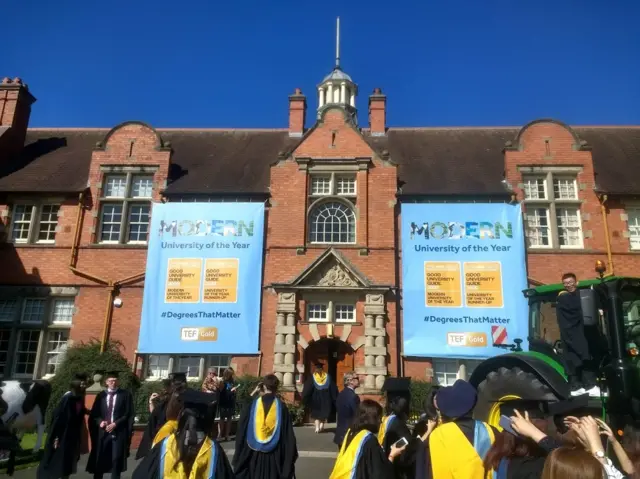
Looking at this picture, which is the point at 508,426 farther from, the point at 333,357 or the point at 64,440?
the point at 333,357

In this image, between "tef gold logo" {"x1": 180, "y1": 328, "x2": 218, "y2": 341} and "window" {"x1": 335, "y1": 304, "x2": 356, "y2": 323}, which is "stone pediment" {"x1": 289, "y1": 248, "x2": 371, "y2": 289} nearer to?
"window" {"x1": 335, "y1": 304, "x2": 356, "y2": 323}

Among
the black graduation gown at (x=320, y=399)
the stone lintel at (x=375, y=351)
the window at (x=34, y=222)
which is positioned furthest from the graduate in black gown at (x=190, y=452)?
the window at (x=34, y=222)

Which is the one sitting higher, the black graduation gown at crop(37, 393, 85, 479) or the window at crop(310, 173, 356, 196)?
the window at crop(310, 173, 356, 196)

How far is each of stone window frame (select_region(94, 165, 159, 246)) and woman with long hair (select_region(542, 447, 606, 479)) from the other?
1605 cm

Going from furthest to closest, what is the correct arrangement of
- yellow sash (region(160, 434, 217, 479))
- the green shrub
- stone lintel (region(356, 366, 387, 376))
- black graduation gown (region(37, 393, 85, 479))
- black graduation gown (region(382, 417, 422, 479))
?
stone lintel (region(356, 366, 387, 376)) → the green shrub → black graduation gown (region(37, 393, 85, 479)) → black graduation gown (region(382, 417, 422, 479)) → yellow sash (region(160, 434, 217, 479))

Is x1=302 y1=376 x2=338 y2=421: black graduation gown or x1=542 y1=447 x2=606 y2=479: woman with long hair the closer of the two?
x1=542 y1=447 x2=606 y2=479: woman with long hair

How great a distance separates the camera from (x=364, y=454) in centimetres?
420

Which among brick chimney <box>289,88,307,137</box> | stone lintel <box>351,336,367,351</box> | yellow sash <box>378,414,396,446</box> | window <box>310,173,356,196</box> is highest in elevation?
brick chimney <box>289,88,307,137</box>

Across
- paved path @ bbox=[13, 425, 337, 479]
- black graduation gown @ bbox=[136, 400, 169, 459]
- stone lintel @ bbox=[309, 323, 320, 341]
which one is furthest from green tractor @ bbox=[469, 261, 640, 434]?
stone lintel @ bbox=[309, 323, 320, 341]

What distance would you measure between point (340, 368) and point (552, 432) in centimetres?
1087

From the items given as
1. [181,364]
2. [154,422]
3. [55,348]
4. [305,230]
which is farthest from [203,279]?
[154,422]

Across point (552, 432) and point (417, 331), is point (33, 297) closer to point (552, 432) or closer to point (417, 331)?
point (417, 331)

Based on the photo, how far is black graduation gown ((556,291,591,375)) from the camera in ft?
20.2

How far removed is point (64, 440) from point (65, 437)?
5 centimetres
